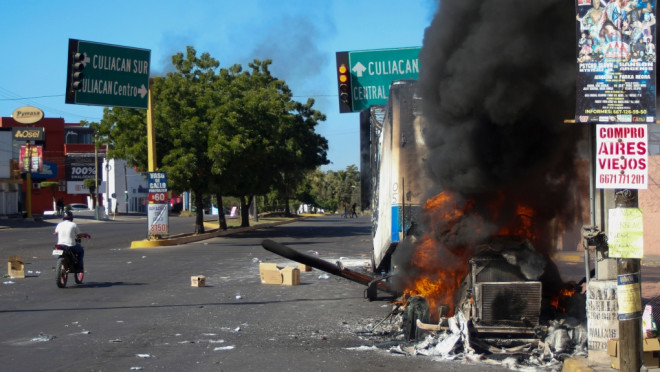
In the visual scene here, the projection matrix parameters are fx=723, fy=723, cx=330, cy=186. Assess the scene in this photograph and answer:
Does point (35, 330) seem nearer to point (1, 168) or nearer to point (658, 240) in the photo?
point (658, 240)

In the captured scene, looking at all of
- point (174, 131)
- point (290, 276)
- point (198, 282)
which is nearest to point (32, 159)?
point (174, 131)

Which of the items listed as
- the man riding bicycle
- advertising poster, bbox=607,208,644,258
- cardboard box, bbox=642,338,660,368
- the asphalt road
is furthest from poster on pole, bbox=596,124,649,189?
the man riding bicycle

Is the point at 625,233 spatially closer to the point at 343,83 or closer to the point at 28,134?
the point at 343,83

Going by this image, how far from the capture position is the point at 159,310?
11.6 m

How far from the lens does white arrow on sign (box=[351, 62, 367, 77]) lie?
1906 cm

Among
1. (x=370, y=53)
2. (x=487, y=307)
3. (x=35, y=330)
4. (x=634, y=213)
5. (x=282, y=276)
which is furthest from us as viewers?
(x=370, y=53)

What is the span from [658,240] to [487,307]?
15.7 meters

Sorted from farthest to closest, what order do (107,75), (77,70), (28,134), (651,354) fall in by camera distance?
(28,134) → (107,75) → (77,70) → (651,354)

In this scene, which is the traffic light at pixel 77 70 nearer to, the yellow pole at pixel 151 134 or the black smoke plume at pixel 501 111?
the yellow pole at pixel 151 134

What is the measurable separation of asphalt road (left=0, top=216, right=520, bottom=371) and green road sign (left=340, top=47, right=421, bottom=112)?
14.5ft

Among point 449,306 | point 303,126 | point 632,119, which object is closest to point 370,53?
point 449,306

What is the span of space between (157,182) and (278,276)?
1449cm

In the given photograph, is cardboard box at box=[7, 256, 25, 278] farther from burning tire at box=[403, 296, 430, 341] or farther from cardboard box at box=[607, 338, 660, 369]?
cardboard box at box=[607, 338, 660, 369]

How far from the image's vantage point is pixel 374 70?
62.8 ft
